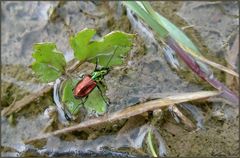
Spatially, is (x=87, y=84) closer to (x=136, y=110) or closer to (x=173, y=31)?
(x=136, y=110)

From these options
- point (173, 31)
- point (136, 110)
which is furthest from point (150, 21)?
point (136, 110)

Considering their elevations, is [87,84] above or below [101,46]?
below

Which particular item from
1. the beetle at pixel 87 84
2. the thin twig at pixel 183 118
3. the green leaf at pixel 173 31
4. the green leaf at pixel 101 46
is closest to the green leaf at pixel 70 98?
the beetle at pixel 87 84

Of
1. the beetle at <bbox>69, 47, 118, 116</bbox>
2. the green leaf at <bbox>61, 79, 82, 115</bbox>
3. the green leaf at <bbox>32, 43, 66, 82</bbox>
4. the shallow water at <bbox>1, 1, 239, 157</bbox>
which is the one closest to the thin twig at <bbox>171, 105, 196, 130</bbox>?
the shallow water at <bbox>1, 1, 239, 157</bbox>

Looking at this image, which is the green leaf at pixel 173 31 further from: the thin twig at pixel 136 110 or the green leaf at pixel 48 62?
the green leaf at pixel 48 62

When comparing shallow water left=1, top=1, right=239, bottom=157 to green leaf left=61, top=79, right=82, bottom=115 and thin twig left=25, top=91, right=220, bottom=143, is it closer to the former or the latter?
thin twig left=25, top=91, right=220, bottom=143

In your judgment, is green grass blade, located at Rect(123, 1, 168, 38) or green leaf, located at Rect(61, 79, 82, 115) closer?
green leaf, located at Rect(61, 79, 82, 115)
